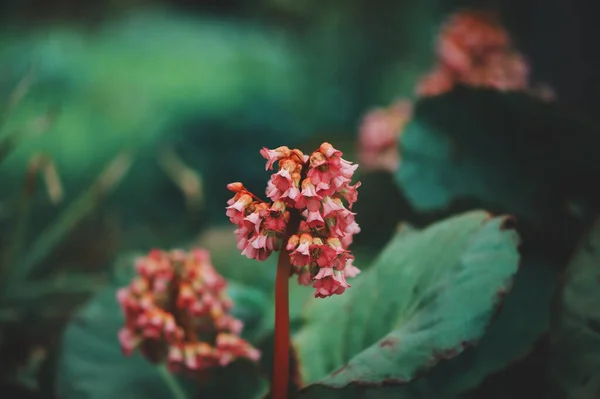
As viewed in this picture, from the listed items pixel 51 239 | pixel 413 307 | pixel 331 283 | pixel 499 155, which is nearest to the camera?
pixel 331 283

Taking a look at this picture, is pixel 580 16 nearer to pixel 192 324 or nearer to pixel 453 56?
pixel 453 56

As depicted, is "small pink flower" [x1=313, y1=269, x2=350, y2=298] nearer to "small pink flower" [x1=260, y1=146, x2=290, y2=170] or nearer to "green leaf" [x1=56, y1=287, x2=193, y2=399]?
"small pink flower" [x1=260, y1=146, x2=290, y2=170]

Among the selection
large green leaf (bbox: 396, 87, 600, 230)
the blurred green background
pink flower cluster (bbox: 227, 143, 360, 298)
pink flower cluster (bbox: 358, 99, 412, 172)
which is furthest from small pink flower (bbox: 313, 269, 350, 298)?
pink flower cluster (bbox: 358, 99, 412, 172)

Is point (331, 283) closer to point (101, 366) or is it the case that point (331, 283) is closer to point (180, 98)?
point (101, 366)

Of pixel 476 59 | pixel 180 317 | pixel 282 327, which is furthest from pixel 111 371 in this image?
pixel 476 59

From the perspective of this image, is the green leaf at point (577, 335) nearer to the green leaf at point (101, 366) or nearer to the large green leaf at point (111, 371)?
the large green leaf at point (111, 371)

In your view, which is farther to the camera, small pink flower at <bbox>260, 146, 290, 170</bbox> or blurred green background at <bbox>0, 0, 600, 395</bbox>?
blurred green background at <bbox>0, 0, 600, 395</bbox>
